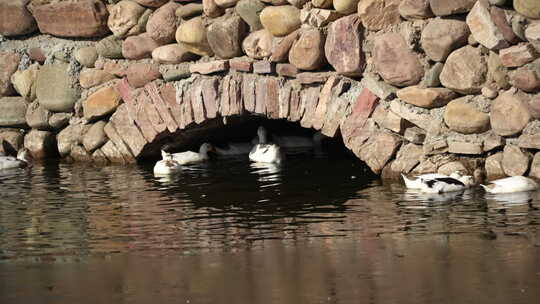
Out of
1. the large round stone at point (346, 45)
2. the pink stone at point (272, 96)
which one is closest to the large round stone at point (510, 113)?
the large round stone at point (346, 45)

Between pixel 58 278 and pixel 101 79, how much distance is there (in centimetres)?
619

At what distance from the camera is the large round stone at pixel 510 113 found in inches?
367

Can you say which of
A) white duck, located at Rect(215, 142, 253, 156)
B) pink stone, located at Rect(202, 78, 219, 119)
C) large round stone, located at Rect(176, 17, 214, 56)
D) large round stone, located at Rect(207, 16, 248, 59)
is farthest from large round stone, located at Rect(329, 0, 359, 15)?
white duck, located at Rect(215, 142, 253, 156)

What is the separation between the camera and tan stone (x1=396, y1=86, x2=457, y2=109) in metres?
9.80

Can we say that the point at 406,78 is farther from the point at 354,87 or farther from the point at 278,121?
the point at 278,121

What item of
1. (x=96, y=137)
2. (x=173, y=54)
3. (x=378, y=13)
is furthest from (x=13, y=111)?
(x=378, y=13)

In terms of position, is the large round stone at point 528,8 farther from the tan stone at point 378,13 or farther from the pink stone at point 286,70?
the pink stone at point 286,70

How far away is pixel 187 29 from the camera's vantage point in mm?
11641

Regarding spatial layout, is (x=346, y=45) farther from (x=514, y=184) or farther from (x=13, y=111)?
(x=13, y=111)

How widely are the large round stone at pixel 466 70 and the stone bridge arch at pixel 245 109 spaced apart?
88 centimetres

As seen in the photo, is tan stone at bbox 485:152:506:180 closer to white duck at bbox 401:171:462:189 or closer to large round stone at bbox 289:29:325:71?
white duck at bbox 401:171:462:189

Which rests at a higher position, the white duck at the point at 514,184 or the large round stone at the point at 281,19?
the large round stone at the point at 281,19

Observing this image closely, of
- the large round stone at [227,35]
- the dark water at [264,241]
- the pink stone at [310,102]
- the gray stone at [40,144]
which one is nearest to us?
the dark water at [264,241]

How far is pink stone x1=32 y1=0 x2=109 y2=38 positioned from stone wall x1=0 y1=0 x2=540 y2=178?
0.02 metres
